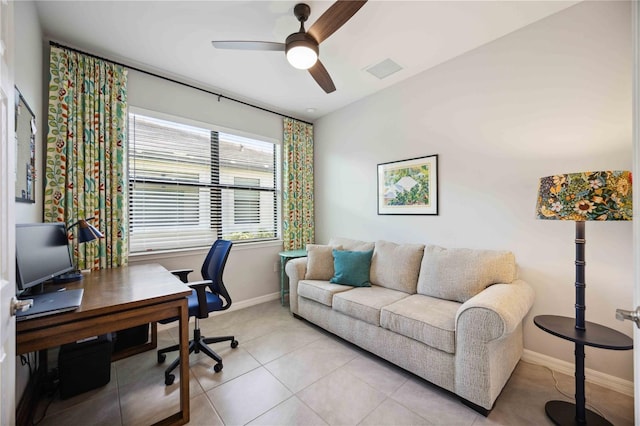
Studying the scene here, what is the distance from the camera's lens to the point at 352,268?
2.77 meters

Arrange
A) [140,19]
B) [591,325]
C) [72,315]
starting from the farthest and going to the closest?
[140,19], [591,325], [72,315]

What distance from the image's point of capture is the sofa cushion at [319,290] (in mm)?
2576

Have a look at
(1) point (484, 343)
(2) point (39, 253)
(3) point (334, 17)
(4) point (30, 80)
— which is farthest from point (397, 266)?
(4) point (30, 80)

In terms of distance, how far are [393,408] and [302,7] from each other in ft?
9.27

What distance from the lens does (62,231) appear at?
1898 mm

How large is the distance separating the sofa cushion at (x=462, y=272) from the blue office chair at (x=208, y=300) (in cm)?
183

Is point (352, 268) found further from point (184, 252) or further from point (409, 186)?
point (184, 252)

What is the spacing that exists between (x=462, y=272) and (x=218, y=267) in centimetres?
213

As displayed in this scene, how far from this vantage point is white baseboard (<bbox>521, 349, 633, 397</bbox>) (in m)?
1.81

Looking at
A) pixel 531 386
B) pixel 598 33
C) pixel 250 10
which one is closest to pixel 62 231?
pixel 250 10

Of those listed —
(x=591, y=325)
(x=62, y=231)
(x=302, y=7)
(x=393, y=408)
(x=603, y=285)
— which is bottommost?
(x=393, y=408)

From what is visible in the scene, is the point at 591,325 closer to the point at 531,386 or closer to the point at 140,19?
the point at 531,386

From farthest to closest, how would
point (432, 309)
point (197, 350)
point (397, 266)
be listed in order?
1. point (397, 266)
2. point (197, 350)
3. point (432, 309)

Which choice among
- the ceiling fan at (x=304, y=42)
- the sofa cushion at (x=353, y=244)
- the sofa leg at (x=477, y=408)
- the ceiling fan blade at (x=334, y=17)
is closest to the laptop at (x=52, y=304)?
the ceiling fan at (x=304, y=42)
